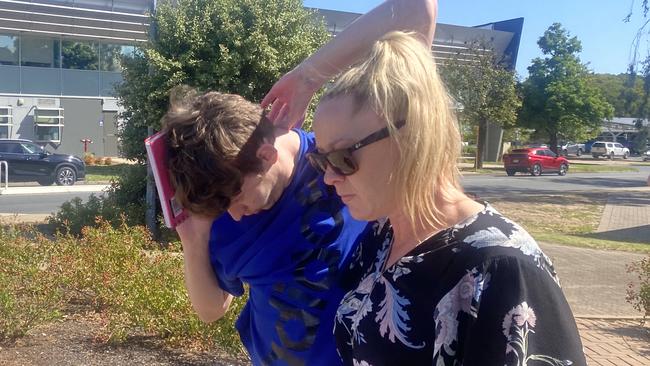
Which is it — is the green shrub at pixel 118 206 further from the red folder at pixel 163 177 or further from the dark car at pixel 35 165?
the dark car at pixel 35 165

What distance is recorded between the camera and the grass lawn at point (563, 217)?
11539 millimetres

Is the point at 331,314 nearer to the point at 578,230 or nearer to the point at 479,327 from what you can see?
the point at 479,327

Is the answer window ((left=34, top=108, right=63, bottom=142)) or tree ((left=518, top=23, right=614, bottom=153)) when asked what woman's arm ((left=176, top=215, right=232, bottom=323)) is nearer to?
window ((left=34, top=108, right=63, bottom=142))

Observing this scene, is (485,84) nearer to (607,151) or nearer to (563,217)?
(563,217)

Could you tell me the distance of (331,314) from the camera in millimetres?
1717

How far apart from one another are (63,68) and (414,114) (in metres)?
34.3

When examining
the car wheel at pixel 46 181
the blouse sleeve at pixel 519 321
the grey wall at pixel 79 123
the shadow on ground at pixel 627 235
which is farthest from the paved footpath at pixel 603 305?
the grey wall at pixel 79 123

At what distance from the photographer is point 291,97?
1914 millimetres

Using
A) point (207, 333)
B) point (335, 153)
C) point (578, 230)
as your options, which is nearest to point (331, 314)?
point (335, 153)

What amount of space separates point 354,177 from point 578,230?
13281 mm

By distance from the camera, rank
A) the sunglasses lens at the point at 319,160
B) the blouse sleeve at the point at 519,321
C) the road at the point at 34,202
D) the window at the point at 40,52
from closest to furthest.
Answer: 1. the blouse sleeve at the point at 519,321
2. the sunglasses lens at the point at 319,160
3. the road at the point at 34,202
4. the window at the point at 40,52

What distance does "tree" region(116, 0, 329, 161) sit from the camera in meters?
8.98

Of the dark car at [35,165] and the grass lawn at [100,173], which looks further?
the grass lawn at [100,173]

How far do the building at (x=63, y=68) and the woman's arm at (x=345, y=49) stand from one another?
2848 centimetres
